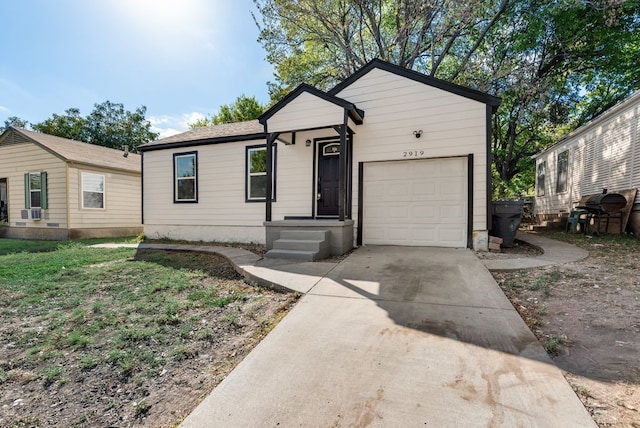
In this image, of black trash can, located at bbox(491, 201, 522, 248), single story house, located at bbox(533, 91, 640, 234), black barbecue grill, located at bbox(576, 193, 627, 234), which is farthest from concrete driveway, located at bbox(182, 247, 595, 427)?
single story house, located at bbox(533, 91, 640, 234)

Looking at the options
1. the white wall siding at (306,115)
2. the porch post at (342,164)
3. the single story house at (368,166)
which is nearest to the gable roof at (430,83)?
the single story house at (368,166)

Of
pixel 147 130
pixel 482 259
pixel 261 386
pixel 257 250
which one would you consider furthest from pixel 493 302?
pixel 147 130

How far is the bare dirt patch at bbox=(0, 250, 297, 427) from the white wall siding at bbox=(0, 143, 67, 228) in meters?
8.27

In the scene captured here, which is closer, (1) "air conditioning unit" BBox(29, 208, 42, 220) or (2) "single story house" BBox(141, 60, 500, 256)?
(2) "single story house" BBox(141, 60, 500, 256)

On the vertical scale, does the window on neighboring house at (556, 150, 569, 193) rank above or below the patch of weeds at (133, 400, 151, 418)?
above

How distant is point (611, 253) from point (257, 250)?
7251 mm

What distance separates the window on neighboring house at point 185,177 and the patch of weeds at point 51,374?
7119 mm

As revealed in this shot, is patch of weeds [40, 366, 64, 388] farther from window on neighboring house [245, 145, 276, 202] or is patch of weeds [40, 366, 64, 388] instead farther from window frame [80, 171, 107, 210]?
window frame [80, 171, 107, 210]

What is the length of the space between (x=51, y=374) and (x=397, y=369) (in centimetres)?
257

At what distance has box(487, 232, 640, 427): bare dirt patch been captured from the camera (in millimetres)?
1695

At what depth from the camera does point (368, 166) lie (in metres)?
6.98

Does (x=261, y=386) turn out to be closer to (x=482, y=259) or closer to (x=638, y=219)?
(x=482, y=259)

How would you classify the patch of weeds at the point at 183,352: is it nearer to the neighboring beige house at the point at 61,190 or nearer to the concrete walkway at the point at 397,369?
the concrete walkway at the point at 397,369

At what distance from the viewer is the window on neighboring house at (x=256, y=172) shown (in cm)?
809
